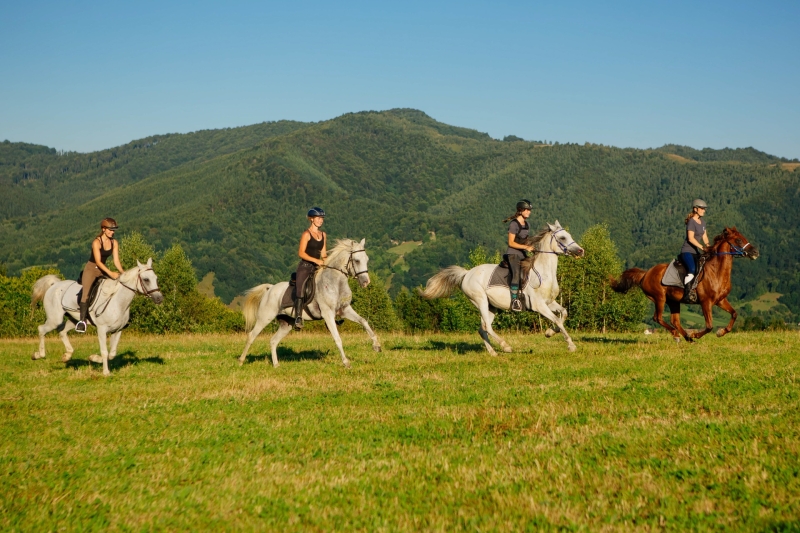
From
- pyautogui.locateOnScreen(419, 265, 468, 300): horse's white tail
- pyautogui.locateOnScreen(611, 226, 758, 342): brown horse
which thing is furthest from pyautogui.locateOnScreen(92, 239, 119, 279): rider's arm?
pyautogui.locateOnScreen(611, 226, 758, 342): brown horse

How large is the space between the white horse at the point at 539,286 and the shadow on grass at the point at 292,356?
4.65 metres

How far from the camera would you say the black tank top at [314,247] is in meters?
16.8

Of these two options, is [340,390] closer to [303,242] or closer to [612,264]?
[303,242]

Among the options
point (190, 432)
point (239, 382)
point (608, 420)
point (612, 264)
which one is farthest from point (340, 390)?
point (612, 264)

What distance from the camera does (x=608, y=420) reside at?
31.3 feet

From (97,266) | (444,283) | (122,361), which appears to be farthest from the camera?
(122,361)

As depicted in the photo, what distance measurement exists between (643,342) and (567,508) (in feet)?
46.7

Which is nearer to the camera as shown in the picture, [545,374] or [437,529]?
[437,529]

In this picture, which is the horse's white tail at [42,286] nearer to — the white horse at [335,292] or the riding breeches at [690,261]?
the white horse at [335,292]

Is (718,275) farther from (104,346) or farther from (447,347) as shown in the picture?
(104,346)

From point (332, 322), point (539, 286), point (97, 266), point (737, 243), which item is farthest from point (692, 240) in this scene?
point (97, 266)

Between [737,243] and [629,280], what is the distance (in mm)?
4038

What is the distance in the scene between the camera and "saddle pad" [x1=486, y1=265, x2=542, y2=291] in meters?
17.4

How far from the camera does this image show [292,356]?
20094mm
